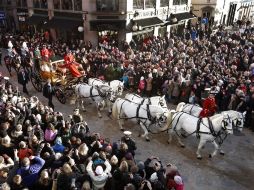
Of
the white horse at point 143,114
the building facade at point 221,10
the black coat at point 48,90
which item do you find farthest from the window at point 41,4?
the white horse at point 143,114

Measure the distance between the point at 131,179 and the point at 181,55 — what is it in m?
12.5

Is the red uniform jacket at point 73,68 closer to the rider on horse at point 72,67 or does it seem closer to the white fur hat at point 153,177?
the rider on horse at point 72,67

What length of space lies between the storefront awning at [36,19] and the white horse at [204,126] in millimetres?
18800

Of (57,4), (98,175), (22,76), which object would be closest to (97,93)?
(22,76)

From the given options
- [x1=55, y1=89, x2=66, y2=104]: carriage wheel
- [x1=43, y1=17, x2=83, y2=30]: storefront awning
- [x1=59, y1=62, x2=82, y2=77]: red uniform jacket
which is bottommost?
[x1=55, y1=89, x2=66, y2=104]: carriage wheel

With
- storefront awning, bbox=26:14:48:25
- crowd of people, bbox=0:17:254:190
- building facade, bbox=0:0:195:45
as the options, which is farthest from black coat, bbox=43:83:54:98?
storefront awning, bbox=26:14:48:25

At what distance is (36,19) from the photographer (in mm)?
26688

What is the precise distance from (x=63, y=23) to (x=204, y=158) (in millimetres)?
17480

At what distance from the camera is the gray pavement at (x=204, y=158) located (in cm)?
954

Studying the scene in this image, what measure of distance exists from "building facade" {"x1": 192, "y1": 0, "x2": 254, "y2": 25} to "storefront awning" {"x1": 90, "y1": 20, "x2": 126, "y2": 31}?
1387 cm

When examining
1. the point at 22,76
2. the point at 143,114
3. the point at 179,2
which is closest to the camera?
the point at 143,114

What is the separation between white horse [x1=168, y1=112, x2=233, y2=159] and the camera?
32.9ft

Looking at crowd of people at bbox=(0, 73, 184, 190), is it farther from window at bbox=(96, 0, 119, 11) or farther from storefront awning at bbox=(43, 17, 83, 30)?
storefront awning at bbox=(43, 17, 83, 30)

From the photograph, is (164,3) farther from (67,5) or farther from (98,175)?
(98,175)
